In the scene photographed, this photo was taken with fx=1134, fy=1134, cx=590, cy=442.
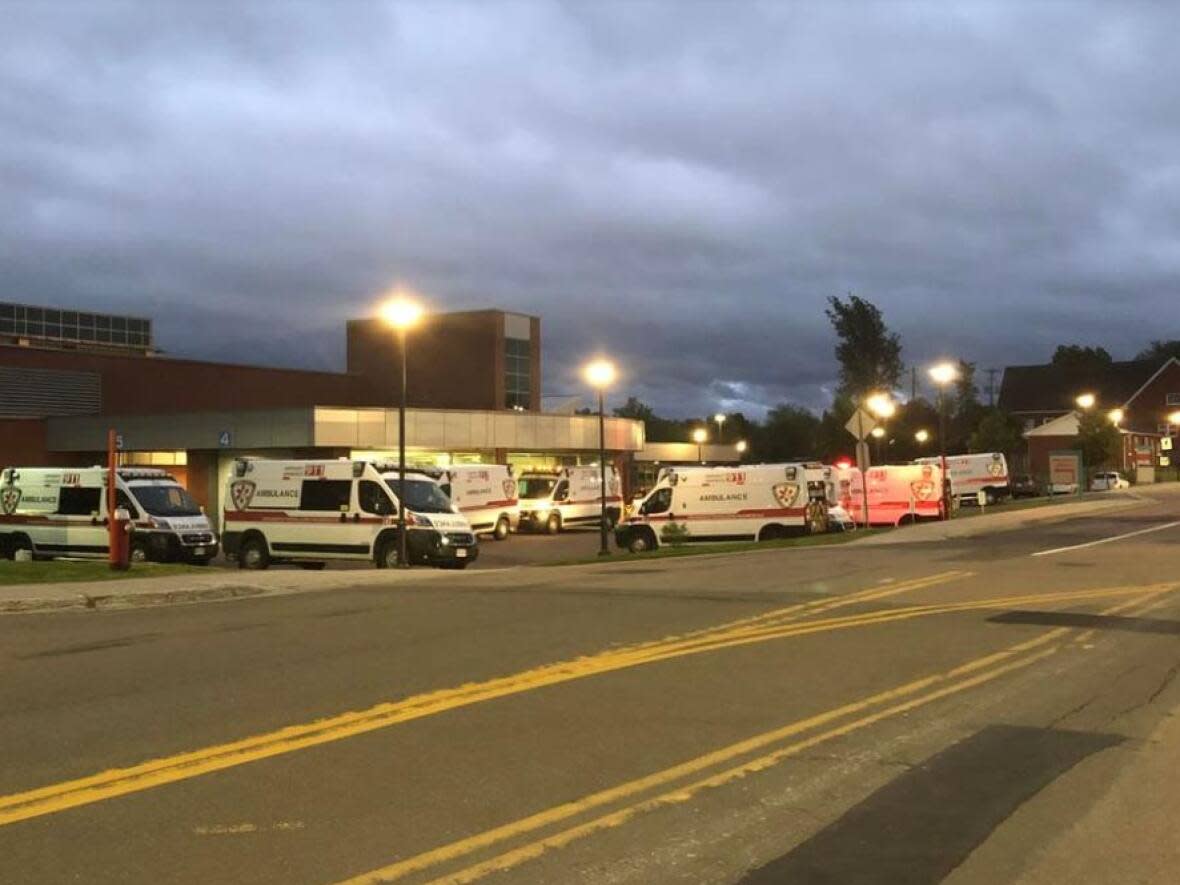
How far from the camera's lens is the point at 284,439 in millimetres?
45625

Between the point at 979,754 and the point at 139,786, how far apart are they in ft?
16.8

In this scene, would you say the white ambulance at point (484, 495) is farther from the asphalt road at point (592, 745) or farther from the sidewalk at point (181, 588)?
the asphalt road at point (592, 745)

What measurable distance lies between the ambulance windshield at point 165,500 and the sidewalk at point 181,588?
686 cm

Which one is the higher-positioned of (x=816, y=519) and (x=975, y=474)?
(x=975, y=474)

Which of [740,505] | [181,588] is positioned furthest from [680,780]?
[740,505]

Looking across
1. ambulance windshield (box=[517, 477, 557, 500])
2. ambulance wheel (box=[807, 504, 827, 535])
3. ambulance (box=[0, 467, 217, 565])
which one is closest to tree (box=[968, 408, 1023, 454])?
ambulance windshield (box=[517, 477, 557, 500])

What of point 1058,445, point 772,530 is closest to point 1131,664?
point 772,530

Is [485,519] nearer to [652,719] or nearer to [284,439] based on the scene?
[284,439]

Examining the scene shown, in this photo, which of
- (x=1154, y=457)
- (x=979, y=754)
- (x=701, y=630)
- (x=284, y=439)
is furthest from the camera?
(x=1154, y=457)

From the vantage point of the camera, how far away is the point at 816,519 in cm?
3128

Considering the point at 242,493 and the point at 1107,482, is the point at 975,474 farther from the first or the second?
the point at 242,493

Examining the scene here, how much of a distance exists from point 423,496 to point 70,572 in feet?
24.7

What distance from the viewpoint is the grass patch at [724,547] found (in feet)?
86.7

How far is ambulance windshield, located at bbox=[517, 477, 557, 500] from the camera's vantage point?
1748 inches
